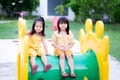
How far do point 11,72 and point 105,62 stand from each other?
260cm

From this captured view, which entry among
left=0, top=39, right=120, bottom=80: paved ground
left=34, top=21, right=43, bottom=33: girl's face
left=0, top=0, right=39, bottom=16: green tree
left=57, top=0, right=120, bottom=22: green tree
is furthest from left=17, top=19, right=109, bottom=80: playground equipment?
left=0, top=0, right=39, bottom=16: green tree

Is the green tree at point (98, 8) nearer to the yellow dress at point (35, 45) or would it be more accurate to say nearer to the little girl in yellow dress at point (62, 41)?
the little girl in yellow dress at point (62, 41)

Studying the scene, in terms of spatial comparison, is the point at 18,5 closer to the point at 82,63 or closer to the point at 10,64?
the point at 10,64

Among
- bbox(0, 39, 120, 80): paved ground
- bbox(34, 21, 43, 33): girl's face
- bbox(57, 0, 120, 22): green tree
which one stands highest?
bbox(34, 21, 43, 33): girl's face

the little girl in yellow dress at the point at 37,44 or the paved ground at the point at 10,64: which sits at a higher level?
the little girl in yellow dress at the point at 37,44

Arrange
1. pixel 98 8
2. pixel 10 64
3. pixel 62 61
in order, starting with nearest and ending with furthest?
pixel 62 61, pixel 10 64, pixel 98 8

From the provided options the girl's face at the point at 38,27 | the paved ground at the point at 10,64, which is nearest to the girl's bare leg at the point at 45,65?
the girl's face at the point at 38,27

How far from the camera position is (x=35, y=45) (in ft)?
17.8

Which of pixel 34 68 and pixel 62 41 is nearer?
pixel 34 68

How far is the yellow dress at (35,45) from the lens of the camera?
5388 millimetres

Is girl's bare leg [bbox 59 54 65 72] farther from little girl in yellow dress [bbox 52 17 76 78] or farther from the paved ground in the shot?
the paved ground

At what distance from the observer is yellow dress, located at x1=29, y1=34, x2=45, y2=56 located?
5388 mm

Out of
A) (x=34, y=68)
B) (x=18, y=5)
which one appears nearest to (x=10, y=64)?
(x=34, y=68)

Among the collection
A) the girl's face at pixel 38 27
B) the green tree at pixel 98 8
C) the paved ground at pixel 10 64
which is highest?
the girl's face at pixel 38 27
